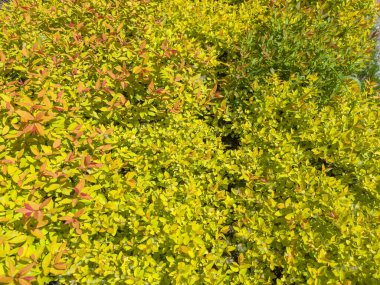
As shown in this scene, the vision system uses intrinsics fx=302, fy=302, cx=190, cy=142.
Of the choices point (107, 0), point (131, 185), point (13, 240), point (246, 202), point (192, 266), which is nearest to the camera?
point (13, 240)

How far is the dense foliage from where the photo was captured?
2029 mm

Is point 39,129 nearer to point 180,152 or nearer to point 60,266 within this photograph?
point 60,266

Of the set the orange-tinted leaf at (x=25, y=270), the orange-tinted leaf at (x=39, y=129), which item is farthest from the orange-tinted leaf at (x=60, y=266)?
the orange-tinted leaf at (x=39, y=129)

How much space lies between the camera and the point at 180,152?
101 inches

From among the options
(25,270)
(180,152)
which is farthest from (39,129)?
(180,152)

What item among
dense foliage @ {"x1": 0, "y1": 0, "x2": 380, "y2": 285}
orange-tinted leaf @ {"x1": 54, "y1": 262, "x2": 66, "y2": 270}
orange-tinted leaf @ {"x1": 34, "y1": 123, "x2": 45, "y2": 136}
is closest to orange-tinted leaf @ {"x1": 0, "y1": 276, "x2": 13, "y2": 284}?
dense foliage @ {"x1": 0, "y1": 0, "x2": 380, "y2": 285}

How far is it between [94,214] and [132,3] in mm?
2638

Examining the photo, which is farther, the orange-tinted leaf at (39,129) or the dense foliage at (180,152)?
the orange-tinted leaf at (39,129)

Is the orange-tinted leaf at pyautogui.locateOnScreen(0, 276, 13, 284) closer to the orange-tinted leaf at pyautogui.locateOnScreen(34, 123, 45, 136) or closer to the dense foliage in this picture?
the dense foliage

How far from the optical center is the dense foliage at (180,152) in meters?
2.03

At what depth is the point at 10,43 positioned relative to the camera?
3176mm

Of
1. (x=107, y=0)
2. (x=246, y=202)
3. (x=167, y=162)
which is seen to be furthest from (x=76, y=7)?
(x=246, y=202)

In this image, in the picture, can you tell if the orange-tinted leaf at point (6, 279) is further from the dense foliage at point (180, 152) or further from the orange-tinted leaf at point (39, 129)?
the orange-tinted leaf at point (39, 129)

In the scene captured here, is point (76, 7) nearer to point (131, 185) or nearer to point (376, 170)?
point (131, 185)
